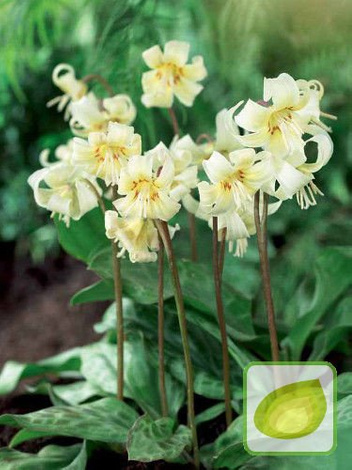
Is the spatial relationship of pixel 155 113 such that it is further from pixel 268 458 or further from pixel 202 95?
pixel 268 458

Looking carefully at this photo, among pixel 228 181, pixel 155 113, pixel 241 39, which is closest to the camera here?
pixel 228 181

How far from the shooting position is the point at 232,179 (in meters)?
0.96

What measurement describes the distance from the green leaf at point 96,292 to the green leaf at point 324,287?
0.32 m

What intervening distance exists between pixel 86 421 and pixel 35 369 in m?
0.40

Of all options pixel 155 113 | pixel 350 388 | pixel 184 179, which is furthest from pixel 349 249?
pixel 155 113

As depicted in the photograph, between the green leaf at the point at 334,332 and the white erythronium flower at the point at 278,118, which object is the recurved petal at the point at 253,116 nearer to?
the white erythronium flower at the point at 278,118

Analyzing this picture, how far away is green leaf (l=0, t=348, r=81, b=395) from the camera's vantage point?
4.78 feet

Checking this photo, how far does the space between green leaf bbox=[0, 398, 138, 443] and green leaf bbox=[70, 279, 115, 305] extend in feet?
0.54

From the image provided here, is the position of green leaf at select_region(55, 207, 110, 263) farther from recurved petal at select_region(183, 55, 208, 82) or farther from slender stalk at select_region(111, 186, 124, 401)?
recurved petal at select_region(183, 55, 208, 82)

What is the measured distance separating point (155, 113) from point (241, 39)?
46cm

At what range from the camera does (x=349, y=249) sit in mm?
1298

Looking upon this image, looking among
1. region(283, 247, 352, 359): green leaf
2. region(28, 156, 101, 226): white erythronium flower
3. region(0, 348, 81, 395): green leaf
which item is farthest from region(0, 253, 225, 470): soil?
region(28, 156, 101, 226): white erythronium flower

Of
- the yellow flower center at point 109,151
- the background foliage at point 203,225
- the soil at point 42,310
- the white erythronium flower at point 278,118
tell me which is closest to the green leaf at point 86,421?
the background foliage at point 203,225

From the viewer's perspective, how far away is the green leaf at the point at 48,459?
3.63ft
